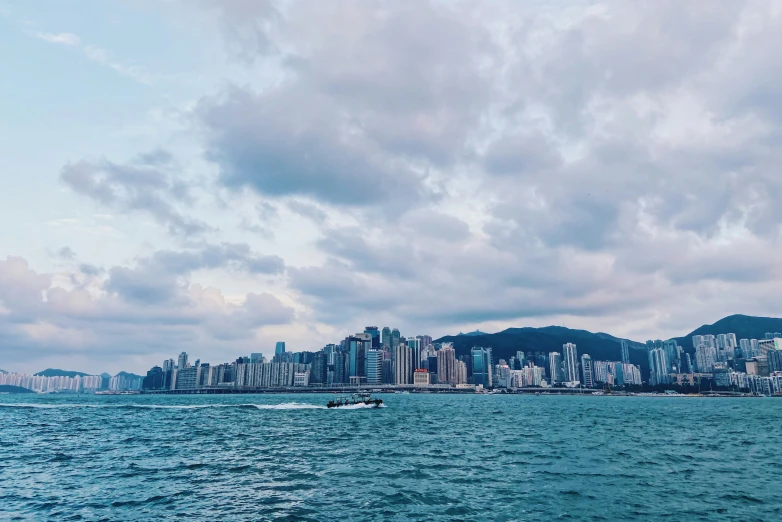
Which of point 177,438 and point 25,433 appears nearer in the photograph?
point 177,438

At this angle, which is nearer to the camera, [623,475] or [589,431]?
[623,475]

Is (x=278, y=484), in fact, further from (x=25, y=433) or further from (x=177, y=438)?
(x=25, y=433)

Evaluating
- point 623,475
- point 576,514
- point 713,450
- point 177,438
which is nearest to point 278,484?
point 576,514

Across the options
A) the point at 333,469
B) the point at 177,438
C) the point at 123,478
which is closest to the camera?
the point at 123,478

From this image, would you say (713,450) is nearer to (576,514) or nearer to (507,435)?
(507,435)

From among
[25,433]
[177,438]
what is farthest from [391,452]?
[25,433]

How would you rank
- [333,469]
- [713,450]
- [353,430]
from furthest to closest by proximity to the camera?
[353,430]
[713,450]
[333,469]

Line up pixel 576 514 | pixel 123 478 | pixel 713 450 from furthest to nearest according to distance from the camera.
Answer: pixel 713 450 < pixel 123 478 < pixel 576 514

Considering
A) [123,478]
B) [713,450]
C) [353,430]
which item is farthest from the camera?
[353,430]
